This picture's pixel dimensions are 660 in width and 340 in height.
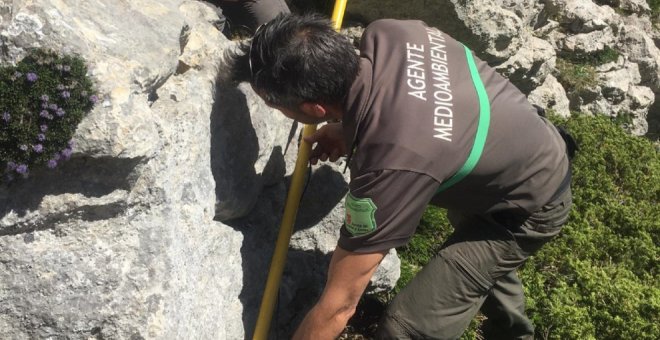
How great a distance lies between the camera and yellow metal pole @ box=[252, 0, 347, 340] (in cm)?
416

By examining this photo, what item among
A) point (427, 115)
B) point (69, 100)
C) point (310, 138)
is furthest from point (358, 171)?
point (69, 100)

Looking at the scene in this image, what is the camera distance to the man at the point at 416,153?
11.2 ft

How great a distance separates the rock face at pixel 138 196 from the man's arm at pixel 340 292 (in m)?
0.64

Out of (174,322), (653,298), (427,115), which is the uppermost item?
(427,115)

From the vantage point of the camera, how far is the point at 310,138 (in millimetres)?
4508

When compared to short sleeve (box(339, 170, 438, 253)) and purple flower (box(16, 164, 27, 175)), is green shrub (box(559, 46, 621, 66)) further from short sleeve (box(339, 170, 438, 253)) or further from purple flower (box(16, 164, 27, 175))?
purple flower (box(16, 164, 27, 175))

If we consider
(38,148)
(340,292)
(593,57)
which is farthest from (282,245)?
(593,57)

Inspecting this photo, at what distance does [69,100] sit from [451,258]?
96.7 inches

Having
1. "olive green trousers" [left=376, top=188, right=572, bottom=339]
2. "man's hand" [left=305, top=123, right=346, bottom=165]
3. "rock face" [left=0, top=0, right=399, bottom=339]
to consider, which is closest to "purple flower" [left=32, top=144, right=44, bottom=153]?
"rock face" [left=0, top=0, right=399, bottom=339]

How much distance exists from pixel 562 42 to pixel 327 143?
5.37 meters

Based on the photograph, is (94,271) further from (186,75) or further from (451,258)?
(451,258)

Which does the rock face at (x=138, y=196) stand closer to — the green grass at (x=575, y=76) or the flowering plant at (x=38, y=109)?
the flowering plant at (x=38, y=109)

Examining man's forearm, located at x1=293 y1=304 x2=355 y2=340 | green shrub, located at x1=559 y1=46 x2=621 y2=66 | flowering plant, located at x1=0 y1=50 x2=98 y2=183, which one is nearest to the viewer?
flowering plant, located at x1=0 y1=50 x2=98 y2=183

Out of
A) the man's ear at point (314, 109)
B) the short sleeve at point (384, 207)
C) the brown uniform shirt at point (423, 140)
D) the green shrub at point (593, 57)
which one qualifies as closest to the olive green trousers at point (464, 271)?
the brown uniform shirt at point (423, 140)
